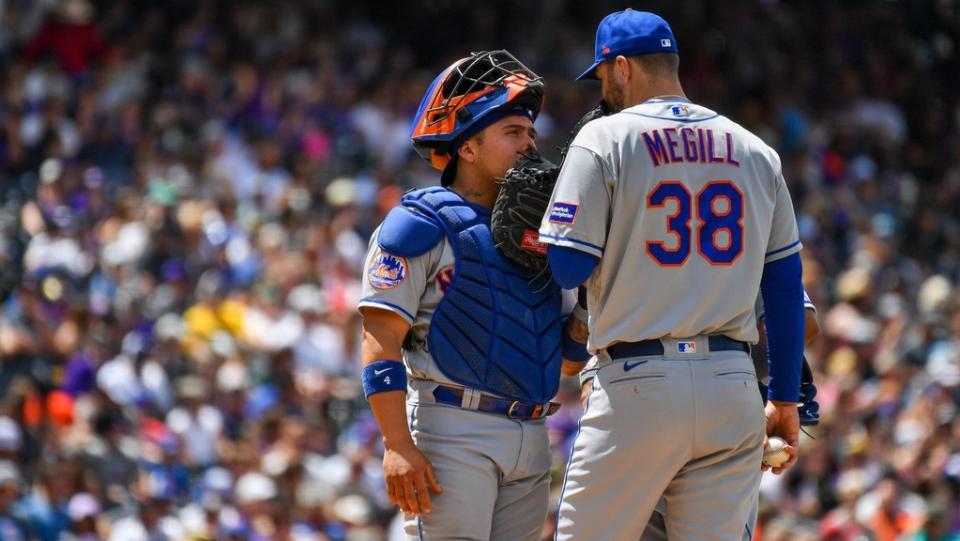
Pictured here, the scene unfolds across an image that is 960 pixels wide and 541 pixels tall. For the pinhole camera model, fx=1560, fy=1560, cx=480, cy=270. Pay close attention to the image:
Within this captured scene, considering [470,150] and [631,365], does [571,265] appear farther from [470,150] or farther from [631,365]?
[470,150]

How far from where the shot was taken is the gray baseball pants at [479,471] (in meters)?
4.36

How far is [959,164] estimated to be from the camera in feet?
49.6

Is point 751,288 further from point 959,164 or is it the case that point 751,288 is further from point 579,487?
point 959,164

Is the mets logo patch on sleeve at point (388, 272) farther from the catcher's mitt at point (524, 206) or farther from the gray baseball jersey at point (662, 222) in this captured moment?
the gray baseball jersey at point (662, 222)

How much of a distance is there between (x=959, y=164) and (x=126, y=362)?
8.60 meters

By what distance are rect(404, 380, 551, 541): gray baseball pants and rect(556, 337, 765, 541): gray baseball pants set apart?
12.2 inches

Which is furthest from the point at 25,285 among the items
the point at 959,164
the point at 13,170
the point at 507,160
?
the point at 959,164

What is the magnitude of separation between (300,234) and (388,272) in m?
7.83

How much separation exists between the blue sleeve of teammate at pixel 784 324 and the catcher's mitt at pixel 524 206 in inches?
25.1

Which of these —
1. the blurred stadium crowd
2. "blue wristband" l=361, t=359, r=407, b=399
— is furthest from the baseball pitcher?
the blurred stadium crowd

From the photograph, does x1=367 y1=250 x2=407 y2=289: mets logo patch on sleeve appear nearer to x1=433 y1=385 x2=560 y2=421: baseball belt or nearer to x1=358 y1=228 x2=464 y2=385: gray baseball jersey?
x1=358 y1=228 x2=464 y2=385: gray baseball jersey

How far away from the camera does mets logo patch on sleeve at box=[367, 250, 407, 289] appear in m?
4.38

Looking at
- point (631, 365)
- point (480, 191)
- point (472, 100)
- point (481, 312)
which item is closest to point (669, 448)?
point (631, 365)

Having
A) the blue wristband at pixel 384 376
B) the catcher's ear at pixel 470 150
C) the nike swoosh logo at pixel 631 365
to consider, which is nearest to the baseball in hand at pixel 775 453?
the nike swoosh logo at pixel 631 365
